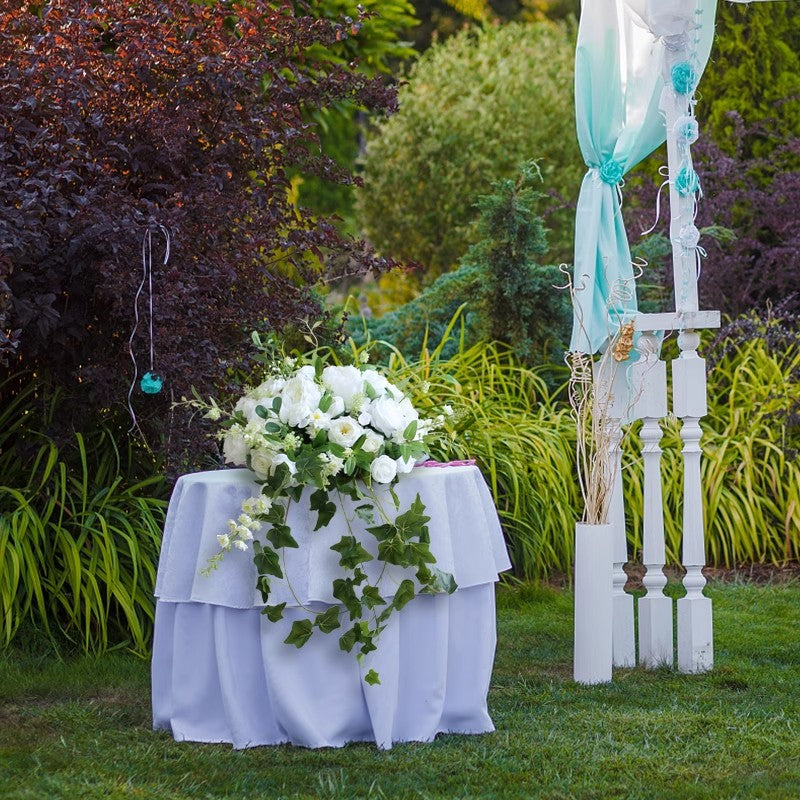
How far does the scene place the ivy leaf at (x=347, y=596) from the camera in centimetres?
328

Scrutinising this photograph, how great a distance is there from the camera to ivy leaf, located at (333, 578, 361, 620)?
3275 mm

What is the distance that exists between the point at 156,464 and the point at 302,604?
5.48ft

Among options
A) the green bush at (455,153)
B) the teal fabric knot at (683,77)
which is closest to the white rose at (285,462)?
the teal fabric knot at (683,77)

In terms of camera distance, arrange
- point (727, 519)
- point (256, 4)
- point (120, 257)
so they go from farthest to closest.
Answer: point (727, 519), point (256, 4), point (120, 257)

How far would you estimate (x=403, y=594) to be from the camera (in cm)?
330

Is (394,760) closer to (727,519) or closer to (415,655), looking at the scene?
(415,655)

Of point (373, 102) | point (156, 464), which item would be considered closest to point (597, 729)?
point (156, 464)

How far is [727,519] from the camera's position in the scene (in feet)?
19.2

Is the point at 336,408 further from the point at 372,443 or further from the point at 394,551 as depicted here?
the point at 394,551

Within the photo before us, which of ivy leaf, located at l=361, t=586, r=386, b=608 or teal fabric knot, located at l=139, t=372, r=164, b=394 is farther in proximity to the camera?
teal fabric knot, located at l=139, t=372, r=164, b=394

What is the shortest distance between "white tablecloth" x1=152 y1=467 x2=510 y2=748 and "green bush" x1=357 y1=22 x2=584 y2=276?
695cm

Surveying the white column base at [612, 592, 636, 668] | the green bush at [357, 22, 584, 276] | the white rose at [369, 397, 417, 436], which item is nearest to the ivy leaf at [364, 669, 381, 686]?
the white rose at [369, 397, 417, 436]

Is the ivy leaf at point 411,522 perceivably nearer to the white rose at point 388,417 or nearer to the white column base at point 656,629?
the white rose at point 388,417

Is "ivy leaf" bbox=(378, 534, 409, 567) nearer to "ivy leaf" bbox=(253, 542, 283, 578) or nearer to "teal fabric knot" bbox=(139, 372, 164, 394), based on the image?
"ivy leaf" bbox=(253, 542, 283, 578)
